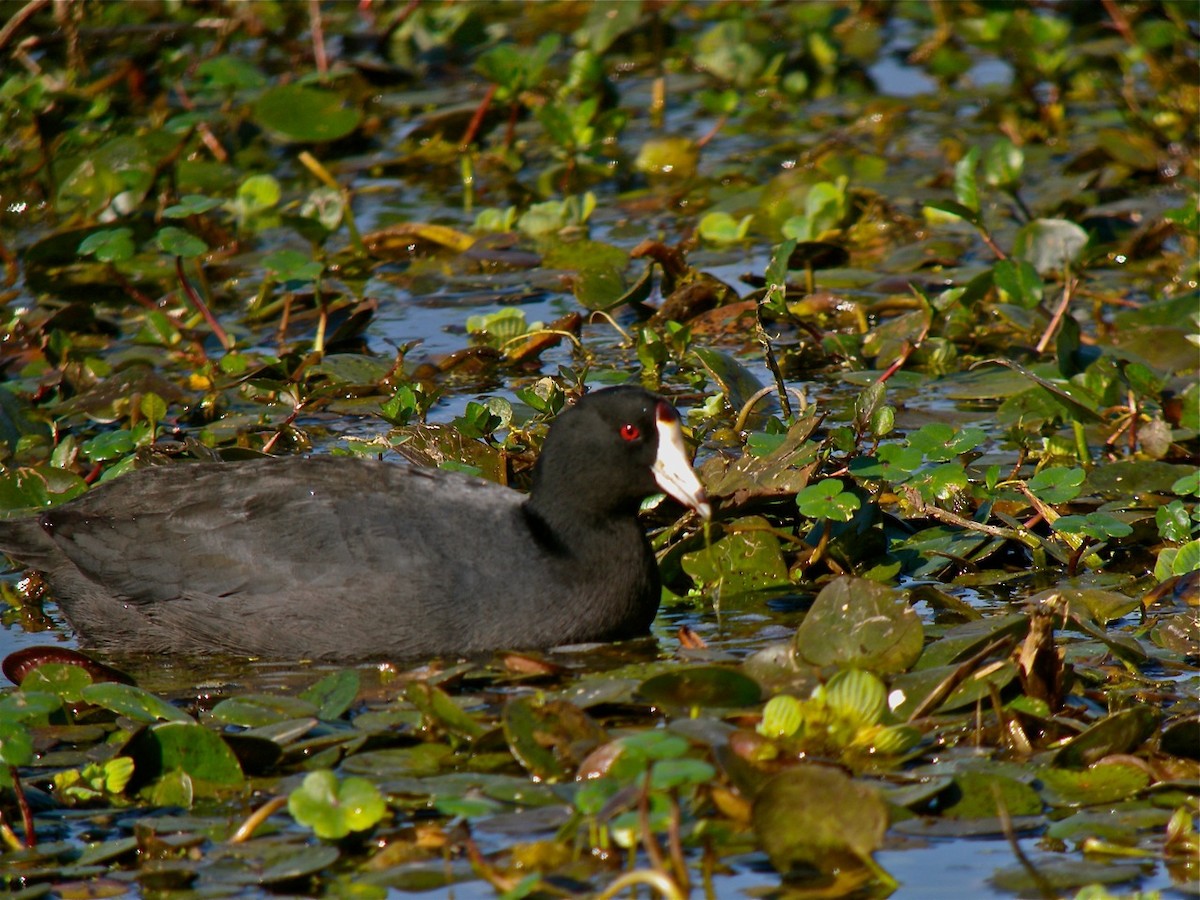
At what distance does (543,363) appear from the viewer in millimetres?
6699

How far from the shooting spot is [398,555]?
4.48 metres

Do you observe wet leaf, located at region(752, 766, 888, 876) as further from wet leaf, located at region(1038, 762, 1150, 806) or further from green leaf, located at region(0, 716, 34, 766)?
green leaf, located at region(0, 716, 34, 766)

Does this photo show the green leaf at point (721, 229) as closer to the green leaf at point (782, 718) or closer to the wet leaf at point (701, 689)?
the wet leaf at point (701, 689)

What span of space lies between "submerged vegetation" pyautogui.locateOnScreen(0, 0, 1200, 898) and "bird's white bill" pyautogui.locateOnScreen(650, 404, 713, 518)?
296 mm

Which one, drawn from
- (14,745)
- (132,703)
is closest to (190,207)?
(132,703)

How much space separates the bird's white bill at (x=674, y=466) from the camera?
4.46 m

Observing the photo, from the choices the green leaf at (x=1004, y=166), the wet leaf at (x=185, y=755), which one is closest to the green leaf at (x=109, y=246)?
the wet leaf at (x=185, y=755)

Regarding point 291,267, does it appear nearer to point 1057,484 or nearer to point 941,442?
point 941,442

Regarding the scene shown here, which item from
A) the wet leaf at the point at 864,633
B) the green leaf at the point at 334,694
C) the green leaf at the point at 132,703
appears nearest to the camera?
the green leaf at the point at 132,703

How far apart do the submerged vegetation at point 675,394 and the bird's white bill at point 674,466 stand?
0.97ft

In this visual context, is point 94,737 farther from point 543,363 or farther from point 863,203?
point 863,203

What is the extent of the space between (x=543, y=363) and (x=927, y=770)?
3386 millimetres

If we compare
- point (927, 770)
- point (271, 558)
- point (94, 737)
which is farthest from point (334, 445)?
point (927, 770)

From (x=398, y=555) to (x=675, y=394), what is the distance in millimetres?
2057
